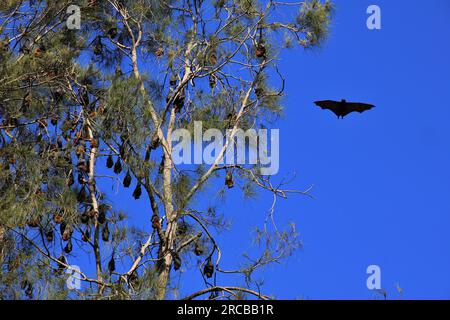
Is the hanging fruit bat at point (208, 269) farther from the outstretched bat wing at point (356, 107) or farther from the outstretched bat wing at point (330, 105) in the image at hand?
the outstretched bat wing at point (356, 107)

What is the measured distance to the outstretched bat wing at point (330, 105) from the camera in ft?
39.6

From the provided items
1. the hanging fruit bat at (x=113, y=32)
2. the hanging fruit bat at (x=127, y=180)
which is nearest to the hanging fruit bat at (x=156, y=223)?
the hanging fruit bat at (x=127, y=180)

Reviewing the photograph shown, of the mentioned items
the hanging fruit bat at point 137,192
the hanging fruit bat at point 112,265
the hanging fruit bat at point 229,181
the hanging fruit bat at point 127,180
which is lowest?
the hanging fruit bat at point 112,265

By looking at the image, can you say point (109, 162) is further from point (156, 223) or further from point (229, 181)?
point (229, 181)

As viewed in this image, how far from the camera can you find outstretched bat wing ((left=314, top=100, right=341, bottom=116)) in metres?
12.1

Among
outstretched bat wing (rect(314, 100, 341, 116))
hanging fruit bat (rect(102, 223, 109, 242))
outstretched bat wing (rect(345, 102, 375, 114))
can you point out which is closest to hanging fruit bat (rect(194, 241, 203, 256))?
hanging fruit bat (rect(102, 223, 109, 242))

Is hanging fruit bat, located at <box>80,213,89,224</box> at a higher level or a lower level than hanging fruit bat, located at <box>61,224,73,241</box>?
higher

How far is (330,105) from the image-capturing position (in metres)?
12.2

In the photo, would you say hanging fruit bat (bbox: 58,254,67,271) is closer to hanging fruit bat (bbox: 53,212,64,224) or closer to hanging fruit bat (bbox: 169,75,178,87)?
hanging fruit bat (bbox: 53,212,64,224)

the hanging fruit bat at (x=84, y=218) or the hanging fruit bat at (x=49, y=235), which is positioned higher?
the hanging fruit bat at (x=84, y=218)

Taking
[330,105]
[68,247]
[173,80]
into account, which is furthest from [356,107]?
[68,247]
